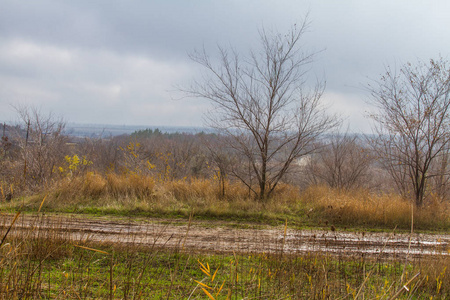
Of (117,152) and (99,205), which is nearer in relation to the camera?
(99,205)

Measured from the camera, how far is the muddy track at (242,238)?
6898 mm

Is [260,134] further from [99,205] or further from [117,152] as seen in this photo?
[117,152]

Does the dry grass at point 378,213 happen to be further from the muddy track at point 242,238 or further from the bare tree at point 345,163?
the bare tree at point 345,163

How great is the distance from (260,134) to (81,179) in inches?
249

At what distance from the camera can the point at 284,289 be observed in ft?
13.0

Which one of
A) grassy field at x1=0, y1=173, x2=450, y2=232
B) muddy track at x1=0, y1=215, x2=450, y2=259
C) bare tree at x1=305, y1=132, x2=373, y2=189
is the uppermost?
bare tree at x1=305, y1=132, x2=373, y2=189

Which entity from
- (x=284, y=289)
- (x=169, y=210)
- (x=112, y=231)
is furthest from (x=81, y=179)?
(x=284, y=289)

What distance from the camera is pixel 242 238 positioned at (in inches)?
309

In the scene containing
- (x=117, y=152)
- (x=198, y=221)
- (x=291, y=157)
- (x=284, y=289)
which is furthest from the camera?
(x=117, y=152)

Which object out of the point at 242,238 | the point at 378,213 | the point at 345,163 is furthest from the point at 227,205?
the point at 345,163

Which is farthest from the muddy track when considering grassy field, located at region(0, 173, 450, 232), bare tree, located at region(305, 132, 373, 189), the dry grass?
bare tree, located at region(305, 132, 373, 189)

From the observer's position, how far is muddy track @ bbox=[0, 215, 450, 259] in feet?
22.6

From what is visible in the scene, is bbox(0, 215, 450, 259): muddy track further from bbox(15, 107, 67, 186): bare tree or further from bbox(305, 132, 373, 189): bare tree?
bbox(305, 132, 373, 189): bare tree

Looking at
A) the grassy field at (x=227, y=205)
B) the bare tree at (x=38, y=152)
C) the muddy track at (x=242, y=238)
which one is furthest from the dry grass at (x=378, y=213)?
the bare tree at (x=38, y=152)
